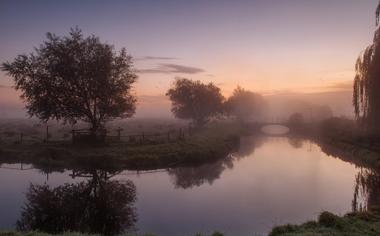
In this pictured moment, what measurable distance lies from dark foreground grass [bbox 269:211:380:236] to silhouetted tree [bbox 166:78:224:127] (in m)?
79.7

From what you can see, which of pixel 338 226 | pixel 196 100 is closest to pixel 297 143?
pixel 196 100

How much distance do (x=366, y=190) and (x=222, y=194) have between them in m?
11.7

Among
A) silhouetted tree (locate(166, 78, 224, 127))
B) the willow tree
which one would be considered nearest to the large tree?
the willow tree

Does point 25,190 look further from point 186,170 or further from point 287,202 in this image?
point 287,202

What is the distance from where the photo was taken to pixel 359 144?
4781 cm

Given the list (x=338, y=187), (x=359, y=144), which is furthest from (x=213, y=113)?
(x=338, y=187)

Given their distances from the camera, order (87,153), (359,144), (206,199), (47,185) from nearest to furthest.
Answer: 1. (206,199)
2. (47,185)
3. (87,153)
4. (359,144)

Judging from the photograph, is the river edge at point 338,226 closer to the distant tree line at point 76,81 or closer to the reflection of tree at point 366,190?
the reflection of tree at point 366,190

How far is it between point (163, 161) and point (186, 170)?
3.91 meters

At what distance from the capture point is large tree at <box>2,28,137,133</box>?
45250mm

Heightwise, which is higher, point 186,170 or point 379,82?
point 379,82

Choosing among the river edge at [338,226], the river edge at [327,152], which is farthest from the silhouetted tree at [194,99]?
the river edge at [338,226]

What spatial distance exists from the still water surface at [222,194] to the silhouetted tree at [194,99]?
55.2 metres

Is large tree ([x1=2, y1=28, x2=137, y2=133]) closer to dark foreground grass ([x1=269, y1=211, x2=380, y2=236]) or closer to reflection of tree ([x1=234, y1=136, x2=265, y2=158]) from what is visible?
reflection of tree ([x1=234, y1=136, x2=265, y2=158])
